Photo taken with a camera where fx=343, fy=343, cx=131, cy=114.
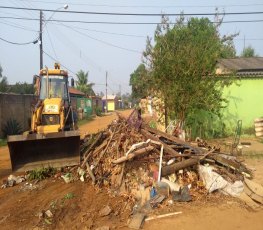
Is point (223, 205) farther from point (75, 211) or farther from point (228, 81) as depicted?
point (228, 81)

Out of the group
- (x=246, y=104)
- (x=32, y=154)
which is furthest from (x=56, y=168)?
(x=246, y=104)

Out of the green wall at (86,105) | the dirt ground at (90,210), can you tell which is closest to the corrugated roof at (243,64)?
the dirt ground at (90,210)

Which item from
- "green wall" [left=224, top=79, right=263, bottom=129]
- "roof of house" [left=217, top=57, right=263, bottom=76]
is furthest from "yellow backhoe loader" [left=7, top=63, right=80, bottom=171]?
"green wall" [left=224, top=79, right=263, bottom=129]

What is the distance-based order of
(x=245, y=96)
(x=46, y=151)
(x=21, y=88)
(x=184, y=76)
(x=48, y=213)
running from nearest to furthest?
1. (x=48, y=213)
2. (x=46, y=151)
3. (x=184, y=76)
4. (x=245, y=96)
5. (x=21, y=88)

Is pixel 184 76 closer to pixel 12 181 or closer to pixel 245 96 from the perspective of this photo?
pixel 245 96

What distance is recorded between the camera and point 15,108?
72.9ft

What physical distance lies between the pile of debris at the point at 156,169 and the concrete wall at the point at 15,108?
11.4m

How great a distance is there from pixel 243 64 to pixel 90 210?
621 inches

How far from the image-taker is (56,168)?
10.4m

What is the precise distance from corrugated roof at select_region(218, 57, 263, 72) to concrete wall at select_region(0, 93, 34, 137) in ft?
39.2

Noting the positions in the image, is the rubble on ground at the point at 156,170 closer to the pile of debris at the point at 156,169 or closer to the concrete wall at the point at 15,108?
the pile of debris at the point at 156,169

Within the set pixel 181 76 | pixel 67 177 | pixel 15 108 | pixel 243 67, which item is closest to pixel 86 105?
pixel 15 108

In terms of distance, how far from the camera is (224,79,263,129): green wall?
19781mm

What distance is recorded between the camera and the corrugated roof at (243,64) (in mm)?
19170
